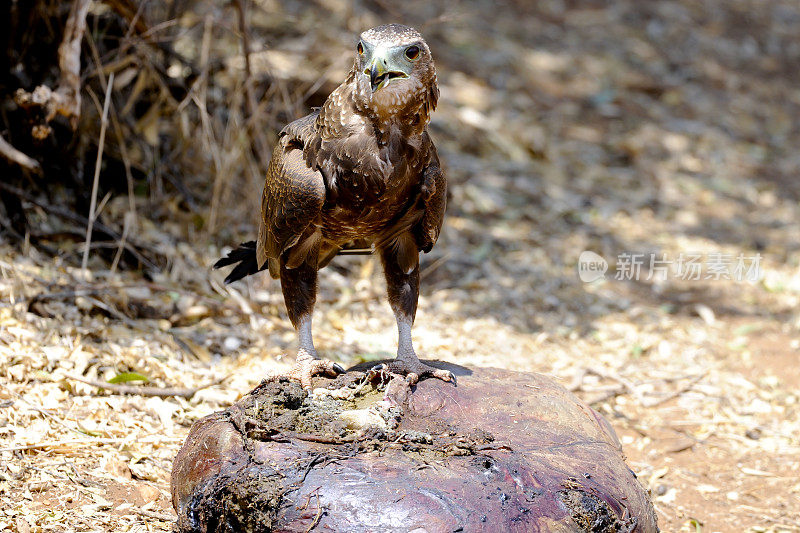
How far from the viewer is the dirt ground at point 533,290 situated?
367cm

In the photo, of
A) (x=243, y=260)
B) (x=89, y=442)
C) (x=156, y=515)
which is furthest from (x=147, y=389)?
(x=156, y=515)

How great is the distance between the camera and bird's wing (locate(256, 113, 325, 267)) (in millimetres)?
3105

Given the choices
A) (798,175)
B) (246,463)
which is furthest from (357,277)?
(798,175)

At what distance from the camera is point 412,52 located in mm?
2818

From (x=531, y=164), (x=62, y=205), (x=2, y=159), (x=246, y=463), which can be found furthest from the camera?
(x=531, y=164)

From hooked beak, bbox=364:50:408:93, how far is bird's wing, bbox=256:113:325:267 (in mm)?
488

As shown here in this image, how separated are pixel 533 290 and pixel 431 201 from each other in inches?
116

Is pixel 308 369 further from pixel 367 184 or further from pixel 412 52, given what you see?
pixel 412 52

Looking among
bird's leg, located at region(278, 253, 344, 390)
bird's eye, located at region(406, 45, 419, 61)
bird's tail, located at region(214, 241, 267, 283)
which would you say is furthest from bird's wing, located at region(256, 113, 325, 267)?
bird's eye, located at region(406, 45, 419, 61)

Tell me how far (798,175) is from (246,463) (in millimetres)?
7467

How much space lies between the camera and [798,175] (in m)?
8.27

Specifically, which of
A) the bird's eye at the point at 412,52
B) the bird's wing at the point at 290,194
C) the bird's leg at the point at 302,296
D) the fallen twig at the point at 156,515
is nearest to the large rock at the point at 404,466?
the fallen twig at the point at 156,515

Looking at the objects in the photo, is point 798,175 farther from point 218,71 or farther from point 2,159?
point 2,159

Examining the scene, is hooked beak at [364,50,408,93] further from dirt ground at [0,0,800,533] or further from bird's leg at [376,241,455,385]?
dirt ground at [0,0,800,533]
